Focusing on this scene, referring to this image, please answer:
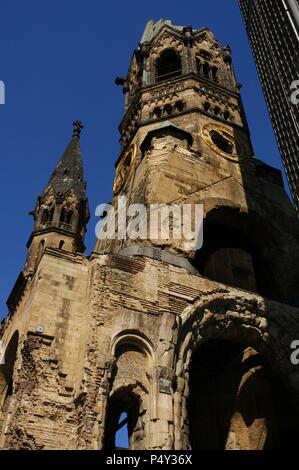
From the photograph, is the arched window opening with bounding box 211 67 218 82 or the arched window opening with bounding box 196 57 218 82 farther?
the arched window opening with bounding box 211 67 218 82

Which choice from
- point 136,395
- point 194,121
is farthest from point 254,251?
point 136,395

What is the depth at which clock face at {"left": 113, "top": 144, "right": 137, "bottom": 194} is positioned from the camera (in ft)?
68.4

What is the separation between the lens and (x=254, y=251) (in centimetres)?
1781

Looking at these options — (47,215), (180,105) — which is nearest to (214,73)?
(180,105)

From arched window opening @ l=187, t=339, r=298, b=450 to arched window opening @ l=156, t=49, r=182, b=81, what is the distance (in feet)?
47.0

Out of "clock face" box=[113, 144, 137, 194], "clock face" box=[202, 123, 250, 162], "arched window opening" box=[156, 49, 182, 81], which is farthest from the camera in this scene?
"arched window opening" box=[156, 49, 182, 81]

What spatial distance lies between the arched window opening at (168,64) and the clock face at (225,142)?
516 cm

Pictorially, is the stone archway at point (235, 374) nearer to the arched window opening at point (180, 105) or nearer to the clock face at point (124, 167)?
the clock face at point (124, 167)

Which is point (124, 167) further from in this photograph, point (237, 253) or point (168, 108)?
point (237, 253)

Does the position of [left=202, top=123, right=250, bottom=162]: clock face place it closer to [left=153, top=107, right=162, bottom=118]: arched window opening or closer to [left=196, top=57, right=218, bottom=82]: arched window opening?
[left=153, top=107, right=162, bottom=118]: arched window opening

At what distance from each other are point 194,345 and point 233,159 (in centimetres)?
892

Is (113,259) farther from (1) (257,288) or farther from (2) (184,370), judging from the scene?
(1) (257,288)

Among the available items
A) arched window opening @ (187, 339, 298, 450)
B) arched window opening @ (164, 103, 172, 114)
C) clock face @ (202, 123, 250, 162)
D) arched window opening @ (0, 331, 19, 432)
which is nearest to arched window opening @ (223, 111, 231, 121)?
clock face @ (202, 123, 250, 162)

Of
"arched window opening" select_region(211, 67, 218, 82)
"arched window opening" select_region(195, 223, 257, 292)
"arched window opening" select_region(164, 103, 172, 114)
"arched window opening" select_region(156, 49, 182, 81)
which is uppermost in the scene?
"arched window opening" select_region(156, 49, 182, 81)
